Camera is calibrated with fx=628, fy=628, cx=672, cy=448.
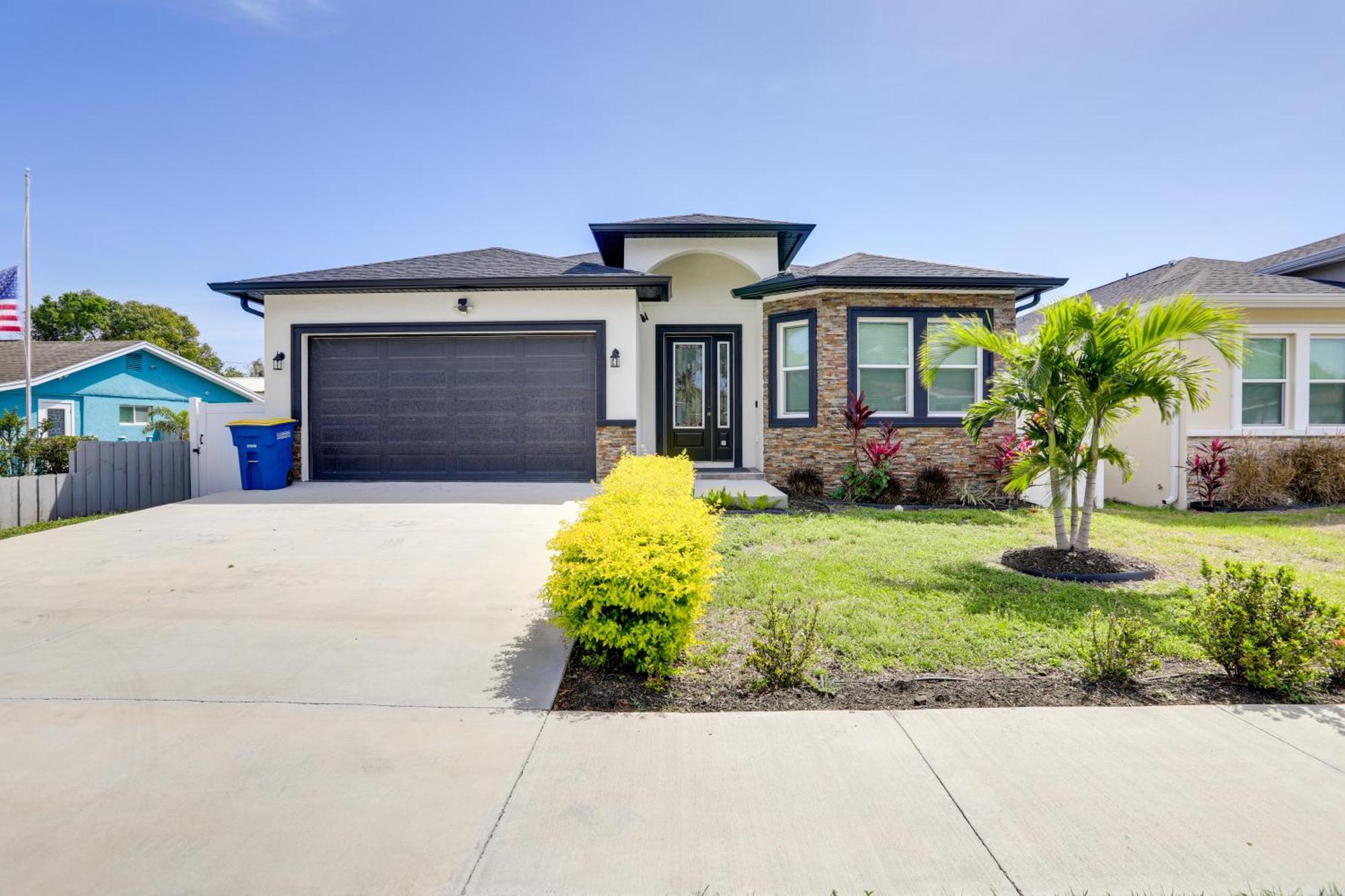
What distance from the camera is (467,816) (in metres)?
2.19

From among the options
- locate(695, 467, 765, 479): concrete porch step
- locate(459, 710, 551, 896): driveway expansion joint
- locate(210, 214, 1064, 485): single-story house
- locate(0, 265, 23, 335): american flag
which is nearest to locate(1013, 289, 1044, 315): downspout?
locate(210, 214, 1064, 485): single-story house

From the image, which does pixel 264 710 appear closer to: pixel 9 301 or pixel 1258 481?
pixel 1258 481

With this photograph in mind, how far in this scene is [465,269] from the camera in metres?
10.8

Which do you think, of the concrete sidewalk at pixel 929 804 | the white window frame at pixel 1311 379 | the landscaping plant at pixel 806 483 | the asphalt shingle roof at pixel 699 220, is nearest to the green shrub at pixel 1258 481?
the white window frame at pixel 1311 379

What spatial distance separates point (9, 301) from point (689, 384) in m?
15.1

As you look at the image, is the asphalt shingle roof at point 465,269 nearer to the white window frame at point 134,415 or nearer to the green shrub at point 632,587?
the green shrub at point 632,587

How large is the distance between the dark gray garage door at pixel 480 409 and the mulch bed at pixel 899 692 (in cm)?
741

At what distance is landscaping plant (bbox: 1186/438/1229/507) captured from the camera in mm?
10344

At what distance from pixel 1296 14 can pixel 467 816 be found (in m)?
14.6

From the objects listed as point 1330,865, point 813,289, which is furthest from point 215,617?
point 813,289

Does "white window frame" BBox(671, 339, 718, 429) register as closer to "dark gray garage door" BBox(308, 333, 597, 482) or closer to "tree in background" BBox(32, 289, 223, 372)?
"dark gray garage door" BBox(308, 333, 597, 482)

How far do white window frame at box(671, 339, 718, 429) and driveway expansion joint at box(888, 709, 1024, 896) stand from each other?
948 cm

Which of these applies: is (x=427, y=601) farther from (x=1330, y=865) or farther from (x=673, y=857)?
(x=1330, y=865)

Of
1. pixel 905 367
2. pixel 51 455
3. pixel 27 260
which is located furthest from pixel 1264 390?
pixel 27 260
